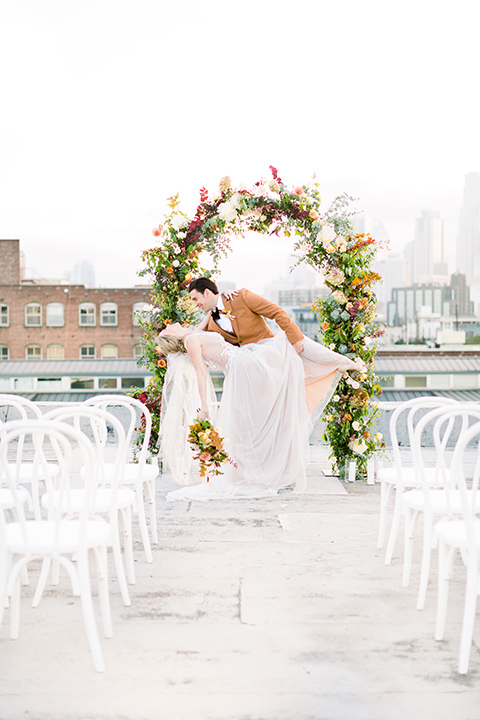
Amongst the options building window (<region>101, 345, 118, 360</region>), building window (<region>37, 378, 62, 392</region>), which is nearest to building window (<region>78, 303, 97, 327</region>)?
building window (<region>101, 345, 118, 360</region>)

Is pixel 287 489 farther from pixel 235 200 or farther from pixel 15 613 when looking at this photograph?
pixel 15 613

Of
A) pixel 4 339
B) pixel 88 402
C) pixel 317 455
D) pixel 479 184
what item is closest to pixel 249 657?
pixel 88 402

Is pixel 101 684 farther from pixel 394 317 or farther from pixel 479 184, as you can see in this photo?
pixel 479 184

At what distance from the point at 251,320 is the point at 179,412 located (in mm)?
1094

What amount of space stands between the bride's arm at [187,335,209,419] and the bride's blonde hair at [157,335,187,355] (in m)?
0.25

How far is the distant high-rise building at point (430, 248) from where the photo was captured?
103m

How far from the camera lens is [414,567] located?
381cm

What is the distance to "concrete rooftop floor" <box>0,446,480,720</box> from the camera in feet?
7.49

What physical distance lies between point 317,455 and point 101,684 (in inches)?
210

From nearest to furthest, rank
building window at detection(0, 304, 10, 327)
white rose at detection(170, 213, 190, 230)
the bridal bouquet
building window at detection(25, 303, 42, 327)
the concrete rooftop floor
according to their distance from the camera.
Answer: the concrete rooftop floor < the bridal bouquet < white rose at detection(170, 213, 190, 230) < building window at detection(0, 304, 10, 327) < building window at detection(25, 303, 42, 327)

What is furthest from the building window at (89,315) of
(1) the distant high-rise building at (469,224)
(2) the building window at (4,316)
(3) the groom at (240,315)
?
(1) the distant high-rise building at (469,224)

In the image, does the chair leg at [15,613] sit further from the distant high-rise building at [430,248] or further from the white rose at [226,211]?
the distant high-rise building at [430,248]

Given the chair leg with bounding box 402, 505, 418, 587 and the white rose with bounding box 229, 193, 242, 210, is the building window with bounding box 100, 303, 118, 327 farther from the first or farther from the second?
the chair leg with bounding box 402, 505, 418, 587

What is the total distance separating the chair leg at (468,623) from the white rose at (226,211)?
175 inches
